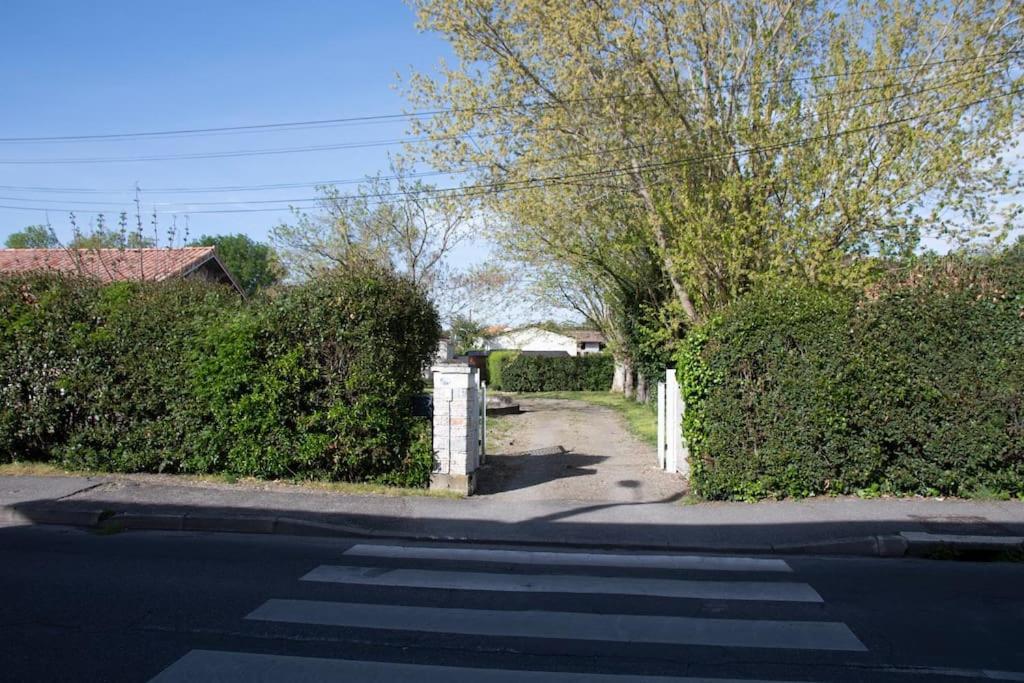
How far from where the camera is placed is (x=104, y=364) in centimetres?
1130

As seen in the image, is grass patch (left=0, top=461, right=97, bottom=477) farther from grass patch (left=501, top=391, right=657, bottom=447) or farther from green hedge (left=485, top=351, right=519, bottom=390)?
green hedge (left=485, top=351, right=519, bottom=390)

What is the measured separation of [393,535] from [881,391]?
242 inches

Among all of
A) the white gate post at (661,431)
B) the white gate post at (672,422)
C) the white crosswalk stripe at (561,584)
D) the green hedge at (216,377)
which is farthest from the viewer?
the white gate post at (661,431)

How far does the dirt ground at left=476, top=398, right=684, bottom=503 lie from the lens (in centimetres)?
1124

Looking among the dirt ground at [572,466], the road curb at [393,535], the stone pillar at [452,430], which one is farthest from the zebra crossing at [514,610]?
the dirt ground at [572,466]

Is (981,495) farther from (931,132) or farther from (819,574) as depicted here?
(931,132)

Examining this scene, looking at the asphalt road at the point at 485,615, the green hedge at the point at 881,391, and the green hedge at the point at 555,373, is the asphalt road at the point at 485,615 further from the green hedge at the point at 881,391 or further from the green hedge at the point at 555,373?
the green hedge at the point at 555,373

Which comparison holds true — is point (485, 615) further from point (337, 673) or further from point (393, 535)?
point (393, 535)

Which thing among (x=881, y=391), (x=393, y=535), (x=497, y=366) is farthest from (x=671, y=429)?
(x=497, y=366)

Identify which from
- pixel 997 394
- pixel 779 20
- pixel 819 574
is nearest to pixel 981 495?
pixel 997 394

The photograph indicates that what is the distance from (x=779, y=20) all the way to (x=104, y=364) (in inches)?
553

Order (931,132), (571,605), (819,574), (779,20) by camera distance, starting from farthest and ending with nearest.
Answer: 1. (779,20)
2. (931,132)
3. (819,574)
4. (571,605)

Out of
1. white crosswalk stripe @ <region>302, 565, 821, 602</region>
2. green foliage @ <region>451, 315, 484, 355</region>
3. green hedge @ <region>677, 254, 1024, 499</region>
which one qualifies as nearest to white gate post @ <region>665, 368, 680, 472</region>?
green hedge @ <region>677, 254, 1024, 499</region>

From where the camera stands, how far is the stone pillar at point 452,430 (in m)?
10.7
